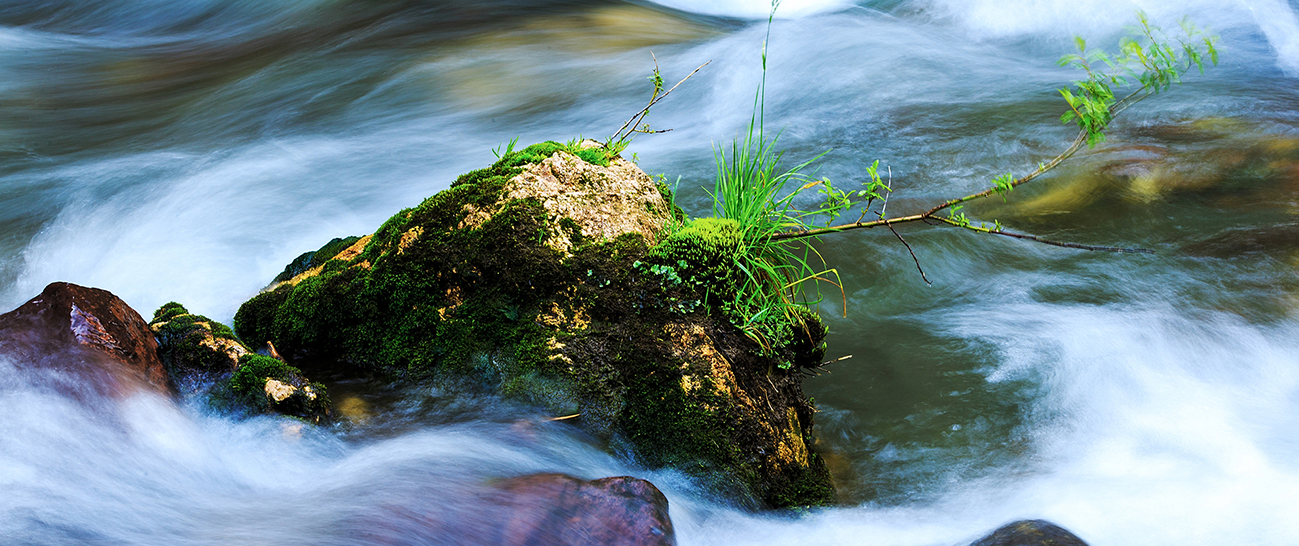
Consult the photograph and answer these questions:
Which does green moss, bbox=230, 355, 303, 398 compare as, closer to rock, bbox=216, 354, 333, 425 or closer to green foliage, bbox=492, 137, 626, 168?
rock, bbox=216, 354, 333, 425

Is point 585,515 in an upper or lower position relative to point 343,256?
lower

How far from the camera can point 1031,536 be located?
290 centimetres

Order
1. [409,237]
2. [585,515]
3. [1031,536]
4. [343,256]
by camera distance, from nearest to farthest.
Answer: [585,515] → [1031,536] → [409,237] → [343,256]

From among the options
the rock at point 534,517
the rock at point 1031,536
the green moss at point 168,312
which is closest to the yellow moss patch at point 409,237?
the green moss at point 168,312

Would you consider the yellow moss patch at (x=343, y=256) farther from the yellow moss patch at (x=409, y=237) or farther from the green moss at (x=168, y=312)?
the green moss at (x=168, y=312)

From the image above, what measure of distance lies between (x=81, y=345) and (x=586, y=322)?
6.51 feet

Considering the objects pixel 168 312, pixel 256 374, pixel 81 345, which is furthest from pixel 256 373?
pixel 168 312

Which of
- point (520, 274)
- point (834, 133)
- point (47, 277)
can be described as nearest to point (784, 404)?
point (520, 274)

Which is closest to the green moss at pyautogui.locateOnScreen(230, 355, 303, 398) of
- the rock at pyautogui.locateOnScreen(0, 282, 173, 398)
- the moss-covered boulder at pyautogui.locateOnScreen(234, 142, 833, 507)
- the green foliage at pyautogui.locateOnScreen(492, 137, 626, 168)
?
the rock at pyautogui.locateOnScreen(0, 282, 173, 398)

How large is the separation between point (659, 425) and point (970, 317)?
269cm

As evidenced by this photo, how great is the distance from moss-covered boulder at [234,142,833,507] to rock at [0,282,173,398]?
0.72 m

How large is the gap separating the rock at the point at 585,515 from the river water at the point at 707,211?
0.83 feet

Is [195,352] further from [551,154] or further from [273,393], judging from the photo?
[551,154]

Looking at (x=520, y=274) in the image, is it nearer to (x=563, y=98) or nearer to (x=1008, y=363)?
(x=1008, y=363)
